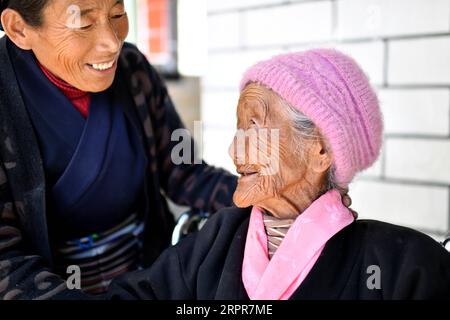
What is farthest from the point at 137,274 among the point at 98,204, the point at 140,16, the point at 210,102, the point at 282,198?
the point at 140,16

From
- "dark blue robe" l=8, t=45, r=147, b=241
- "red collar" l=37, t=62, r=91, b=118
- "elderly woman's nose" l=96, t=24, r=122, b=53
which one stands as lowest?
"dark blue robe" l=8, t=45, r=147, b=241

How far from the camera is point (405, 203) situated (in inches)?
87.3

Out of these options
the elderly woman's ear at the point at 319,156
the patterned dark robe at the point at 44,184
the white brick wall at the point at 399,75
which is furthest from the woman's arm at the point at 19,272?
the white brick wall at the point at 399,75

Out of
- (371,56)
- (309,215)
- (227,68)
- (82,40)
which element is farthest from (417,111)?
(82,40)

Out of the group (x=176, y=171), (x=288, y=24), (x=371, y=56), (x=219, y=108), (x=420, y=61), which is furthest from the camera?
(x=219, y=108)

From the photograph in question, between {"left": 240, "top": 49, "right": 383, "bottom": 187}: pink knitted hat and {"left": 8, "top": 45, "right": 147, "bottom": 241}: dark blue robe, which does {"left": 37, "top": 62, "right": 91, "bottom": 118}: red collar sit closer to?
{"left": 8, "top": 45, "right": 147, "bottom": 241}: dark blue robe

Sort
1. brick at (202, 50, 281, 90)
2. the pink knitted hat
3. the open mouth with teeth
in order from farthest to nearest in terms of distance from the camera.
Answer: brick at (202, 50, 281, 90) < the open mouth with teeth < the pink knitted hat

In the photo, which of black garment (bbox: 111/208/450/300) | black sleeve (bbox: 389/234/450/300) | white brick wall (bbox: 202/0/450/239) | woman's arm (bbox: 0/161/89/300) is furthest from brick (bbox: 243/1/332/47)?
woman's arm (bbox: 0/161/89/300)

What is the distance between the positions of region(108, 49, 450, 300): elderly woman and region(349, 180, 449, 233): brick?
0.92 metres

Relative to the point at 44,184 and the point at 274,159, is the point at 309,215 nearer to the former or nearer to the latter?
the point at 274,159

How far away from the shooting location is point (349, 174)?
3.91 ft

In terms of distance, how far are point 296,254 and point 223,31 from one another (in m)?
1.81

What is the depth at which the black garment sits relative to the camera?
103 cm
